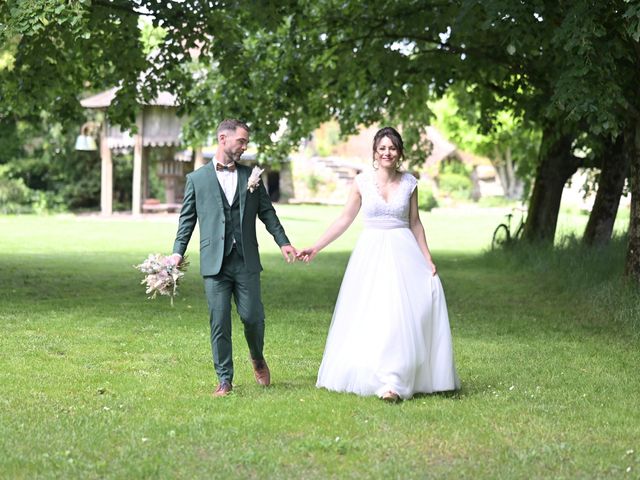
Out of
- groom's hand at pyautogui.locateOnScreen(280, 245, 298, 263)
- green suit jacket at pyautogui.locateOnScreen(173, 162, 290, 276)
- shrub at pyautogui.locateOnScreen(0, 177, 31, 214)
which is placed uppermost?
green suit jacket at pyautogui.locateOnScreen(173, 162, 290, 276)

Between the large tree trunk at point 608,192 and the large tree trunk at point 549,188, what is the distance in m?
1.95

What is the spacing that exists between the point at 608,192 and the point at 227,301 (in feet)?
48.8

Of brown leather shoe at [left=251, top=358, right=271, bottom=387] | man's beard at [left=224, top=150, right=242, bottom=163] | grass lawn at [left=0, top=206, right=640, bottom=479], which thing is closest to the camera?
grass lawn at [left=0, top=206, right=640, bottom=479]

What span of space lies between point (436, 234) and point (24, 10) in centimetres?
2749

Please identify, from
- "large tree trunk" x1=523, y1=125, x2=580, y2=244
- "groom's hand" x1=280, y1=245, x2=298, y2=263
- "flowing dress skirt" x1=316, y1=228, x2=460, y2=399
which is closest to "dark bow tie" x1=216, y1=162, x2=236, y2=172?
"groom's hand" x1=280, y1=245, x2=298, y2=263

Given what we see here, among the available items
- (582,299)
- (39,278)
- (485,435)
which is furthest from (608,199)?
(485,435)

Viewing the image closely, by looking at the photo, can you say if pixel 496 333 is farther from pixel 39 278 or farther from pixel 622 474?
pixel 39 278

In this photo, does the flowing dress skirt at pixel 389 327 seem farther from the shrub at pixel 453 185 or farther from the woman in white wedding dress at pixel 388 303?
the shrub at pixel 453 185

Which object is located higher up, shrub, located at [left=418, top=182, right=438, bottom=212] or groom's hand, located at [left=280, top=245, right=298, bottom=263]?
groom's hand, located at [left=280, top=245, right=298, bottom=263]

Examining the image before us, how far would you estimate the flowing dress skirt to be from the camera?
8844 mm

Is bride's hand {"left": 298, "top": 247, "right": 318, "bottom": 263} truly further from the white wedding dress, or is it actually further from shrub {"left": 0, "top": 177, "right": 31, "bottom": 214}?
shrub {"left": 0, "top": 177, "right": 31, "bottom": 214}

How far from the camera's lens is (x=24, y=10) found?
13.6m

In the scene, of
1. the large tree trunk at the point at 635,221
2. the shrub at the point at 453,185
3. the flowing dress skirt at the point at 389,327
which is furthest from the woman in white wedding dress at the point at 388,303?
the shrub at the point at 453,185

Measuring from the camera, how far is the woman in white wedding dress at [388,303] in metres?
8.86
